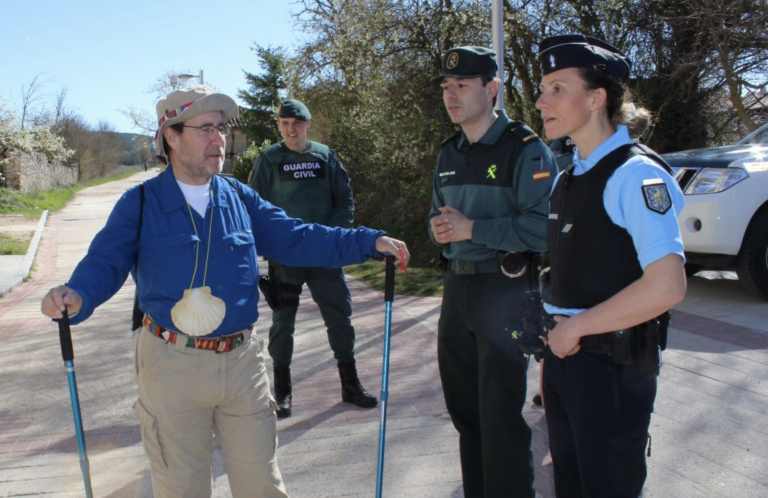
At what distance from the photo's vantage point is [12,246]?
48.4ft

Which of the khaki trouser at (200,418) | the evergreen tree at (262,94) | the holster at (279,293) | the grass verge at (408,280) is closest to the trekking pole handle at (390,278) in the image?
the khaki trouser at (200,418)

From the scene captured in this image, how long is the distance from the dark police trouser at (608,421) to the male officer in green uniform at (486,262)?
0.66 metres

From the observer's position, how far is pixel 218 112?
2.97 m

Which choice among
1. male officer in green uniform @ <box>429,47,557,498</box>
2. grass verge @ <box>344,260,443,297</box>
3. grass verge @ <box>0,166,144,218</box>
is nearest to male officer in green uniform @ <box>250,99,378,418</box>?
male officer in green uniform @ <box>429,47,557,498</box>

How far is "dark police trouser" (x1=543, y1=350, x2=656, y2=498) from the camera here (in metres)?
2.22

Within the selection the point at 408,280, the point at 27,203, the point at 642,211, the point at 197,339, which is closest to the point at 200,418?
the point at 197,339

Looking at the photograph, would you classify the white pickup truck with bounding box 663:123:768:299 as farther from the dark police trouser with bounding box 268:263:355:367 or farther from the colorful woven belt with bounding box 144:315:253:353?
the colorful woven belt with bounding box 144:315:253:353

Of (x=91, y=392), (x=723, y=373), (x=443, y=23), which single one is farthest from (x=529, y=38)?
(x=91, y=392)

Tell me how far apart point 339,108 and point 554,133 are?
1948 cm

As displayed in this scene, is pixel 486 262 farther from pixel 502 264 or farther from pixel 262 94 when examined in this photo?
pixel 262 94

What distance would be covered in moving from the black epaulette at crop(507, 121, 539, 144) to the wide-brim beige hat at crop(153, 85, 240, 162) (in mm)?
1259

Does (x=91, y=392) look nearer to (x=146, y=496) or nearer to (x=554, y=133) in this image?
(x=146, y=496)

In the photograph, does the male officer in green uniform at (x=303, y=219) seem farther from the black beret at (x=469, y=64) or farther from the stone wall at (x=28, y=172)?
the stone wall at (x=28, y=172)

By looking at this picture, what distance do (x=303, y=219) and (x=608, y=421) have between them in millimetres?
3293
